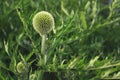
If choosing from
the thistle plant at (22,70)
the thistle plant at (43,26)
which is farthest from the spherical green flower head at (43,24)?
the thistle plant at (22,70)

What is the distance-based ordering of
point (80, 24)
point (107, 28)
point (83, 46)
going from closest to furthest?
point (83, 46) → point (80, 24) → point (107, 28)

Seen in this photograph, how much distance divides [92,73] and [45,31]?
0.40 meters

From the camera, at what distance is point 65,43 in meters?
1.45

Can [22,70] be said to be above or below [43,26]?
below

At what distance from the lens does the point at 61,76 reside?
1496mm

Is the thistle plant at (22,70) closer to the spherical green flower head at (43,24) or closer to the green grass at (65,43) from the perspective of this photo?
the green grass at (65,43)

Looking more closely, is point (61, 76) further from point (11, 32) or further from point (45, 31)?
point (11, 32)

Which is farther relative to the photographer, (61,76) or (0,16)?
(0,16)

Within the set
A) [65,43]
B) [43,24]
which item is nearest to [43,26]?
[43,24]

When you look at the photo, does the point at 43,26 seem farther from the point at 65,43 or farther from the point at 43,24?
the point at 65,43

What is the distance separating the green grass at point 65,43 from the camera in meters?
1.30

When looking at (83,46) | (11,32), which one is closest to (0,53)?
(11,32)

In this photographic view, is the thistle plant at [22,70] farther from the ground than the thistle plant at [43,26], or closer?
closer

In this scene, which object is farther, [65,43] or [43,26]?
[65,43]
